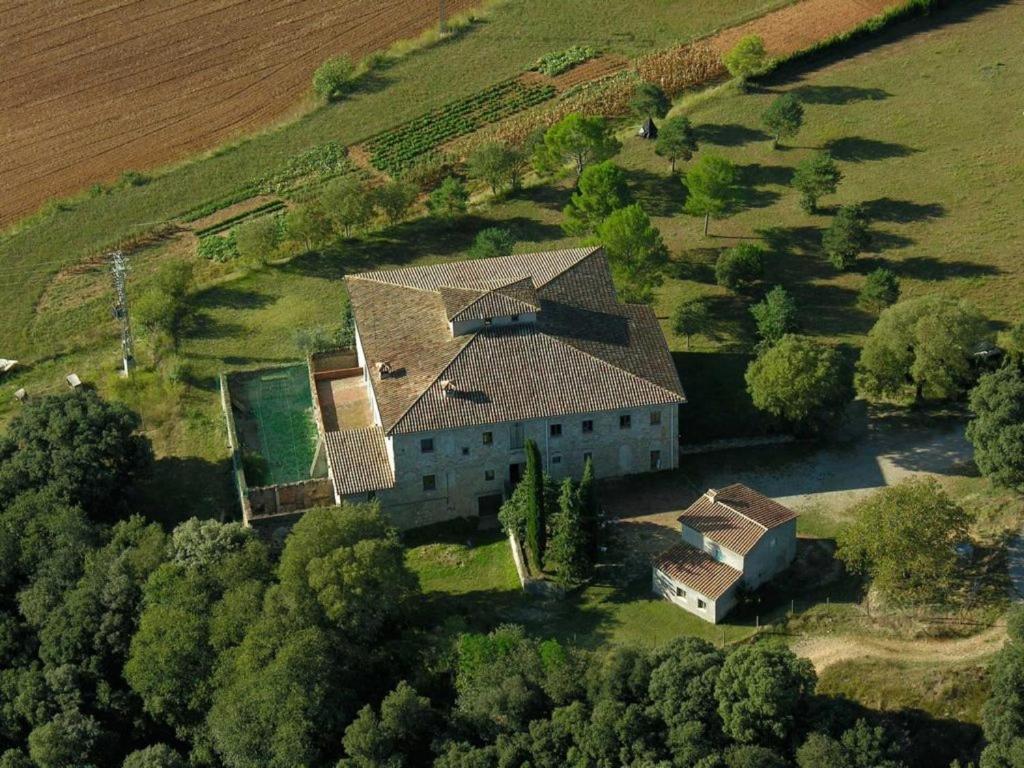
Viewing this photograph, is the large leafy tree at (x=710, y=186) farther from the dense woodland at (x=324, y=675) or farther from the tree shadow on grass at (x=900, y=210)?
the dense woodland at (x=324, y=675)

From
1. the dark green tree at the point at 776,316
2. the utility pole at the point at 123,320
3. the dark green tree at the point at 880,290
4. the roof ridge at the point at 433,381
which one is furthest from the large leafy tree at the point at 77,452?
the dark green tree at the point at 880,290

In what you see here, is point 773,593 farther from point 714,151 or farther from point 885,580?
point 714,151

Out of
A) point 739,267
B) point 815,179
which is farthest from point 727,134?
point 739,267

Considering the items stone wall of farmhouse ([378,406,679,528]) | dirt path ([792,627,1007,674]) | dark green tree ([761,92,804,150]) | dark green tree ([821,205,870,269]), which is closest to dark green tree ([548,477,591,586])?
stone wall of farmhouse ([378,406,679,528])

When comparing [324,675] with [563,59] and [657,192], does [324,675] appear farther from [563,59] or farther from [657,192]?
[563,59]

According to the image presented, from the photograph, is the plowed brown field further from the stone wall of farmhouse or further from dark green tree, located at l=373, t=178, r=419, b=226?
the stone wall of farmhouse

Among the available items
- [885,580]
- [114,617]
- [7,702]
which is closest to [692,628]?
[885,580]
